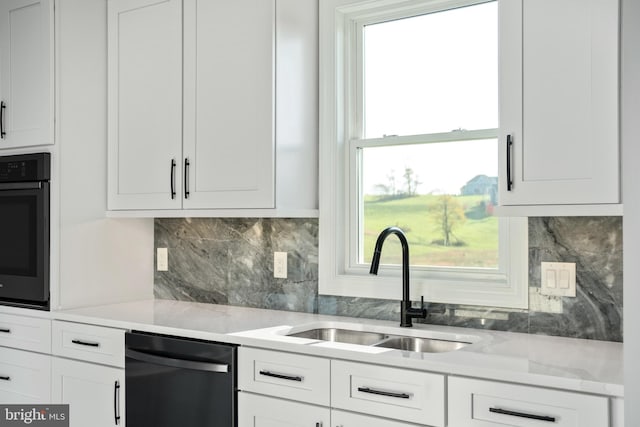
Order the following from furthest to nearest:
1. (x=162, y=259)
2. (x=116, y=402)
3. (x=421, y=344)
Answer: (x=162, y=259) → (x=116, y=402) → (x=421, y=344)

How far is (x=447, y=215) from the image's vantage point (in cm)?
261

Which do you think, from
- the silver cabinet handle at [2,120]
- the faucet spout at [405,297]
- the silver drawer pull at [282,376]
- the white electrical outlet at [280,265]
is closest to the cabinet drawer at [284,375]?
the silver drawer pull at [282,376]

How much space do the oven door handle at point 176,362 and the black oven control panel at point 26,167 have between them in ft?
3.17

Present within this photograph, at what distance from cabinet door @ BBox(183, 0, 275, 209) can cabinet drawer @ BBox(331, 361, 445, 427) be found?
856 millimetres

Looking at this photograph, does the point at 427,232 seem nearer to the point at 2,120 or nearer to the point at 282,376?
the point at 282,376

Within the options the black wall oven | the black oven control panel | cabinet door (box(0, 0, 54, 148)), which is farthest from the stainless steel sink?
cabinet door (box(0, 0, 54, 148))

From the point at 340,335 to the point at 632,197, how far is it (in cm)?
154

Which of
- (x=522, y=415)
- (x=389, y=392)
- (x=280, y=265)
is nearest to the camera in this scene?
(x=522, y=415)

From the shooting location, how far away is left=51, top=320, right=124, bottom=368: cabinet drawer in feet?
8.84

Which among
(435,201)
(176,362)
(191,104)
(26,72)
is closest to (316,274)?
(435,201)

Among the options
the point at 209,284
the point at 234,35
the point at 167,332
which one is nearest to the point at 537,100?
the point at 234,35

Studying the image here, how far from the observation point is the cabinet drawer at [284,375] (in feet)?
6.93

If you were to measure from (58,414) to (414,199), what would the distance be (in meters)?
1.89

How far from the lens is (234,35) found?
8.99ft
